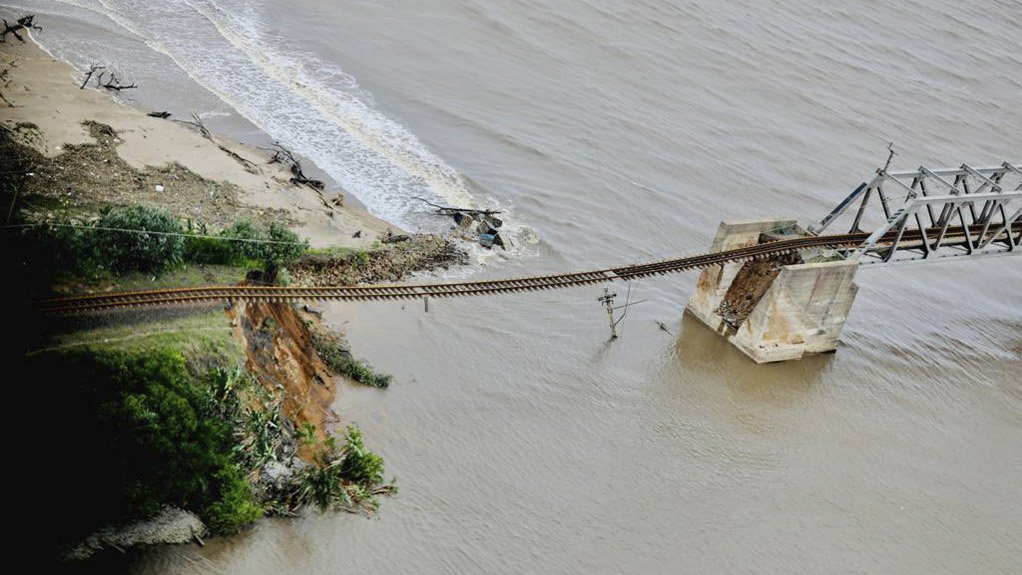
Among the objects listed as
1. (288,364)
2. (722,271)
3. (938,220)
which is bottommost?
(288,364)

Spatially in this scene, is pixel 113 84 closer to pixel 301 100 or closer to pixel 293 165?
pixel 301 100

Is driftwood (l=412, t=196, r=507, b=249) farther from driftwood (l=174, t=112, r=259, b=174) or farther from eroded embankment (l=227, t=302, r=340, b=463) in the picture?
eroded embankment (l=227, t=302, r=340, b=463)

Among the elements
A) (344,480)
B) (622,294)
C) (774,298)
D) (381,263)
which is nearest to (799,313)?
(774,298)

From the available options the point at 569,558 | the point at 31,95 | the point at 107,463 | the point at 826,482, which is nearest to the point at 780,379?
the point at 826,482

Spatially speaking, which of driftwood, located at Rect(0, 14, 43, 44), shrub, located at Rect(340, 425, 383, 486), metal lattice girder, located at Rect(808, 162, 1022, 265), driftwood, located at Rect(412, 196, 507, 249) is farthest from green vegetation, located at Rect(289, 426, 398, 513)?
driftwood, located at Rect(0, 14, 43, 44)

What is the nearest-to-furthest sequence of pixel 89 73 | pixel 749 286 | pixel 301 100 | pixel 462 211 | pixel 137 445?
pixel 137 445, pixel 749 286, pixel 462 211, pixel 89 73, pixel 301 100

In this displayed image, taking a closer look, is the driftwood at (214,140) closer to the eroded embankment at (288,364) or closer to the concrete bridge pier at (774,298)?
the eroded embankment at (288,364)
